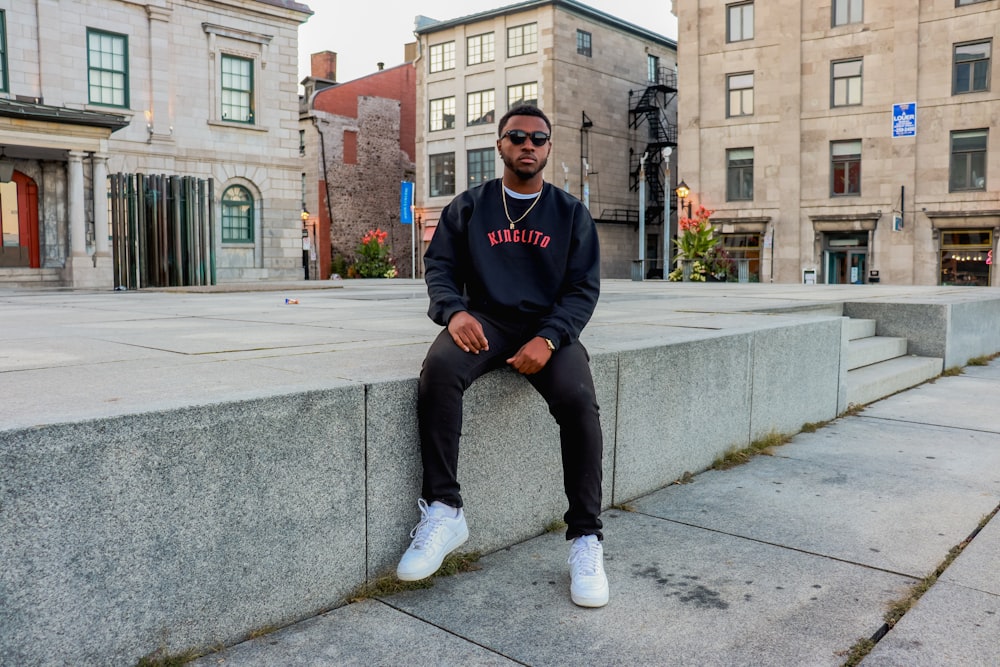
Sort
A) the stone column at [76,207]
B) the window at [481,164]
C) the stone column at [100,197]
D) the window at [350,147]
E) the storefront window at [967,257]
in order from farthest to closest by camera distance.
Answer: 1. the window at [350,147]
2. the window at [481,164]
3. the storefront window at [967,257]
4. the stone column at [100,197]
5. the stone column at [76,207]

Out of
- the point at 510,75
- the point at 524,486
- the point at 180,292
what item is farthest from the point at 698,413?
the point at 510,75

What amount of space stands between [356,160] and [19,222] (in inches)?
1039

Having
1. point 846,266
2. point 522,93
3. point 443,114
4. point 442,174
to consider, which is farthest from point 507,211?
point 443,114

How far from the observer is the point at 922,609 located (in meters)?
3.02

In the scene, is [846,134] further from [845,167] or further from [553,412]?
[553,412]

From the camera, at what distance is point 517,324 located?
12.0 ft

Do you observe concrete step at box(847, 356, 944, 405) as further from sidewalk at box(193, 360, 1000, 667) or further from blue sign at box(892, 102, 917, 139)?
blue sign at box(892, 102, 917, 139)

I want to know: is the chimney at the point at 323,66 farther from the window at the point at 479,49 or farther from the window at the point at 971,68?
the window at the point at 971,68

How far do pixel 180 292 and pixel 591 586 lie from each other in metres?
13.3

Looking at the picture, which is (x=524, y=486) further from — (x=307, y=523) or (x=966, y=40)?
(x=966, y=40)

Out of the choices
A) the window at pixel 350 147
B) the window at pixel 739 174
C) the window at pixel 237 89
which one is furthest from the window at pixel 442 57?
the window at pixel 237 89

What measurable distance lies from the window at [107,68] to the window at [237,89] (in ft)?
9.64

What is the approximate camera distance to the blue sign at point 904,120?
3070 centimetres

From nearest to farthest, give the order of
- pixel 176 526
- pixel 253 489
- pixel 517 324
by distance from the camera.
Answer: pixel 176 526, pixel 253 489, pixel 517 324
